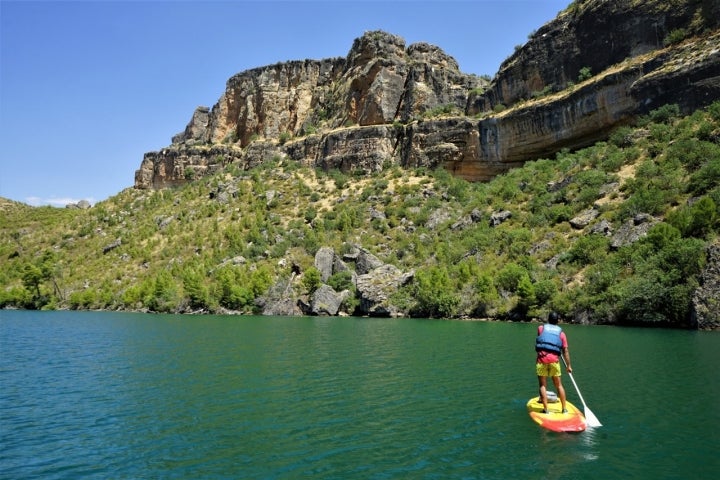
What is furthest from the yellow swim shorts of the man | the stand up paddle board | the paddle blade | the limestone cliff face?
the limestone cliff face

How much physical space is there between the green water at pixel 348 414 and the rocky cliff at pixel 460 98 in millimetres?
49738

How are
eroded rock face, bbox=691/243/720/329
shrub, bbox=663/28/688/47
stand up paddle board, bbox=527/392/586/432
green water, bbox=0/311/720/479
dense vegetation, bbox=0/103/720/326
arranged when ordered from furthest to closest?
shrub, bbox=663/28/688/47 < dense vegetation, bbox=0/103/720/326 < eroded rock face, bbox=691/243/720/329 < stand up paddle board, bbox=527/392/586/432 < green water, bbox=0/311/720/479

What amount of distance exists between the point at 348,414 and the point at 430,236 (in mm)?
58785

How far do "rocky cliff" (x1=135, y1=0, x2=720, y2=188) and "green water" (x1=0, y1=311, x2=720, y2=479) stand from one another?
49738 mm

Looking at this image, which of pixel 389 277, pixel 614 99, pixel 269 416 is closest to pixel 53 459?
pixel 269 416

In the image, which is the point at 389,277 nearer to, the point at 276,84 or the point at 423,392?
the point at 423,392

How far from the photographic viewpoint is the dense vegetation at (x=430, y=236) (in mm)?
42125

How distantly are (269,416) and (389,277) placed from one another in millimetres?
47204

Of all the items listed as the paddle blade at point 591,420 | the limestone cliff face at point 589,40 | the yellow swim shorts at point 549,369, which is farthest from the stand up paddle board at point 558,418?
the limestone cliff face at point 589,40

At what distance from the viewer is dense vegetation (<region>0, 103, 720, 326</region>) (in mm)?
42125

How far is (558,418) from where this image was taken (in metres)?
12.7

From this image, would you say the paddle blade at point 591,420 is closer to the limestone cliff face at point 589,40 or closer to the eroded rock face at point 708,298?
the eroded rock face at point 708,298

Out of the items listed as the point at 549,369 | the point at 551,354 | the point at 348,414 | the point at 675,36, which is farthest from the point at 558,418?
the point at 675,36

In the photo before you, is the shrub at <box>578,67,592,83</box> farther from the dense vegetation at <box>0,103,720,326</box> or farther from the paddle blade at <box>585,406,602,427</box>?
the paddle blade at <box>585,406,602,427</box>
